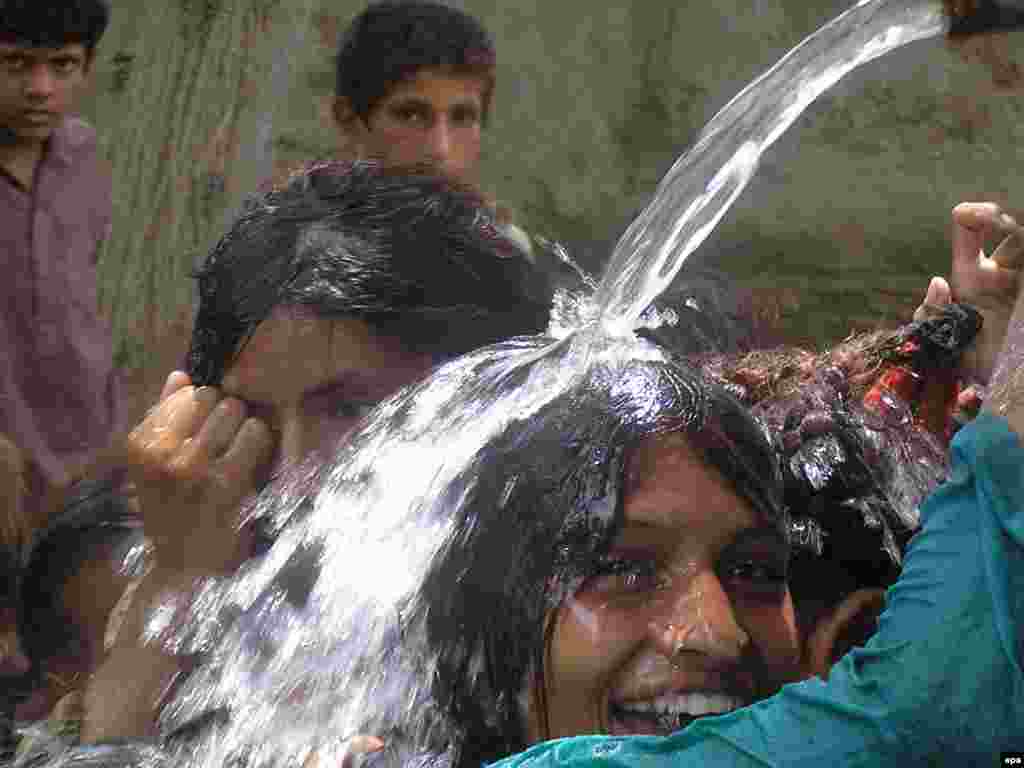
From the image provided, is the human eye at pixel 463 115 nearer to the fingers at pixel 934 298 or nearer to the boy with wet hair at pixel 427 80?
the boy with wet hair at pixel 427 80

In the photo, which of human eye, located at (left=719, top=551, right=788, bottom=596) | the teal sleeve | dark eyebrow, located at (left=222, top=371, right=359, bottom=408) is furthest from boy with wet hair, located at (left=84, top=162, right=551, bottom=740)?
the teal sleeve

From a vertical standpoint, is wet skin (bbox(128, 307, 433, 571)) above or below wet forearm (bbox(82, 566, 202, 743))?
above

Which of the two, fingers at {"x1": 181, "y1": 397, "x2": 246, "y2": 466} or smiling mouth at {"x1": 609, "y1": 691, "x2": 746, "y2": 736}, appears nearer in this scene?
smiling mouth at {"x1": 609, "y1": 691, "x2": 746, "y2": 736}

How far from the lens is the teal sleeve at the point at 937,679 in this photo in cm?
172

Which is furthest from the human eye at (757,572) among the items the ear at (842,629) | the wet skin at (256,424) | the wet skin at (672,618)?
the wet skin at (256,424)

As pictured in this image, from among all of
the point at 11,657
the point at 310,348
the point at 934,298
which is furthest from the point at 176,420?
the point at 934,298

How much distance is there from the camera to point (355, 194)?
2.91 meters

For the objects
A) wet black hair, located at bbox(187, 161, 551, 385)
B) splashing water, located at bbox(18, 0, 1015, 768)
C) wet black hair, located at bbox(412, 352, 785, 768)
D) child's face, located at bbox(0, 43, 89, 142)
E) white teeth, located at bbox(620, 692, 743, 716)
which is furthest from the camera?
child's face, located at bbox(0, 43, 89, 142)

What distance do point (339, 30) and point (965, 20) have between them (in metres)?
1.01

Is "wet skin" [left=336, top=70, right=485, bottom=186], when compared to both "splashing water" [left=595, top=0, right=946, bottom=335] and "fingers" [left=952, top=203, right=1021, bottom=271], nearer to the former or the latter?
"splashing water" [left=595, top=0, right=946, bottom=335]

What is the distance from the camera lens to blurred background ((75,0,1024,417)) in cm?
281

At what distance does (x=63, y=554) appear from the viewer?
119 inches

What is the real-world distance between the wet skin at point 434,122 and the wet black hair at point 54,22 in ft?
1.68

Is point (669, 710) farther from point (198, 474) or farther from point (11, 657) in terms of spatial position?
point (11, 657)
